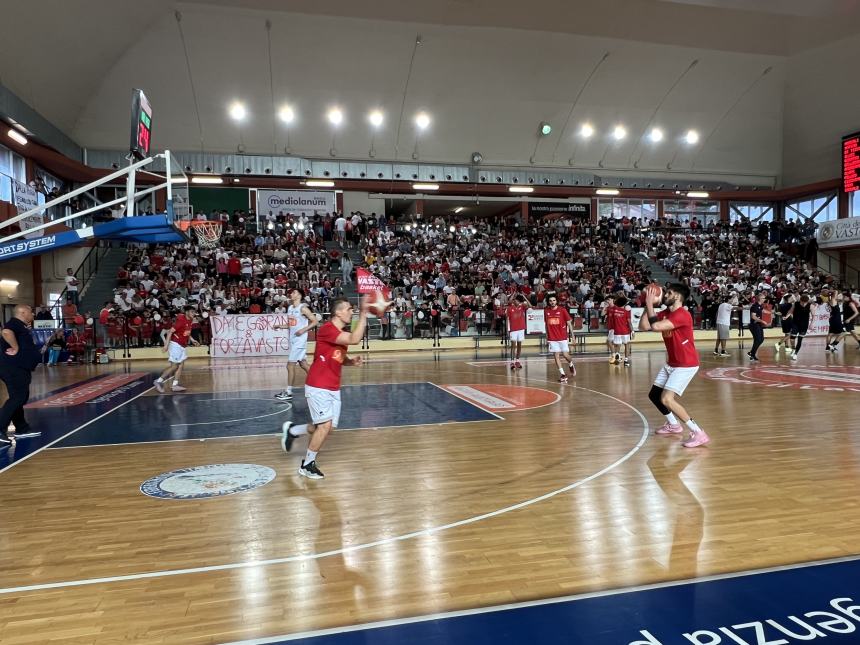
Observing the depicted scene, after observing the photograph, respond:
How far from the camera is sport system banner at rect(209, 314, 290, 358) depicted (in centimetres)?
2005

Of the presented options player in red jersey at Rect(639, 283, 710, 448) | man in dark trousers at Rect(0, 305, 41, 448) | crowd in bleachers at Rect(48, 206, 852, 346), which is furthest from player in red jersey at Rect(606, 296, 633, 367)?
man in dark trousers at Rect(0, 305, 41, 448)

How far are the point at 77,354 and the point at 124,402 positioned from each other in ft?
32.5

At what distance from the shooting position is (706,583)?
3.38 meters

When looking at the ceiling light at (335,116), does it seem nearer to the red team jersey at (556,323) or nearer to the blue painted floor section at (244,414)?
the red team jersey at (556,323)

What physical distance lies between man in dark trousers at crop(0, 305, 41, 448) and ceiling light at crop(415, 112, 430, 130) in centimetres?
2572

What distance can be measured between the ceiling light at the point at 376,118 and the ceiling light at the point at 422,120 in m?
1.95

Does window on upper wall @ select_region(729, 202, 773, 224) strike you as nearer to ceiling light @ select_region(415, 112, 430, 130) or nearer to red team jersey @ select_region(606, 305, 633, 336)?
ceiling light @ select_region(415, 112, 430, 130)

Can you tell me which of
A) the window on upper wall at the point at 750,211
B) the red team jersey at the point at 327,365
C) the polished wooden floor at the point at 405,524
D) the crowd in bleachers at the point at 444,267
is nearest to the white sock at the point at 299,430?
the polished wooden floor at the point at 405,524

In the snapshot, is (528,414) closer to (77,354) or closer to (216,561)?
(216,561)

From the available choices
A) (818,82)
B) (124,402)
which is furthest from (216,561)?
(818,82)

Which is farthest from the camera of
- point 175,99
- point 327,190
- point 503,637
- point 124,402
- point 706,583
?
point 327,190

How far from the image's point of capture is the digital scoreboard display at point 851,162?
31062 mm

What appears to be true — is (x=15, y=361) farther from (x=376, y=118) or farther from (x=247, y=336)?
(x=376, y=118)

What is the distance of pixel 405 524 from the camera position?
14.6 feet
